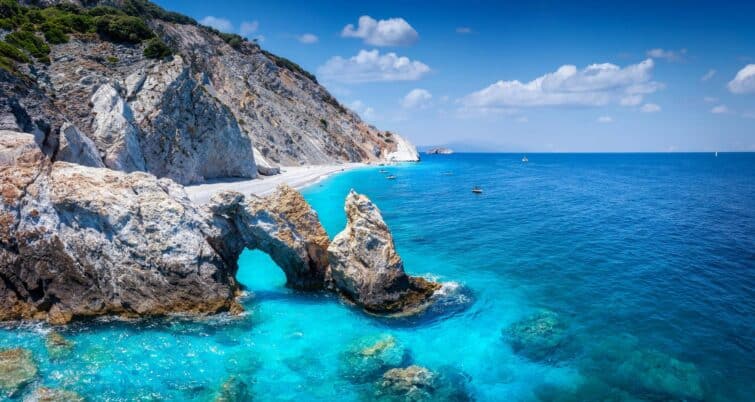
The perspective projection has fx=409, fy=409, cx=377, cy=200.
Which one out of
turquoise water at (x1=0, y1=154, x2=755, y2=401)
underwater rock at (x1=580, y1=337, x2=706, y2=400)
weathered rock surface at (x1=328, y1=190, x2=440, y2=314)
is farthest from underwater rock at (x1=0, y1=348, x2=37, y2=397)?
underwater rock at (x1=580, y1=337, x2=706, y2=400)

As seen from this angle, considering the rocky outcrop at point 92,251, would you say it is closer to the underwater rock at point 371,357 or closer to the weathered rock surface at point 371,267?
the weathered rock surface at point 371,267

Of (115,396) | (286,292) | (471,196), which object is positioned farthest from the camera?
(471,196)

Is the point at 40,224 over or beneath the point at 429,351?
over

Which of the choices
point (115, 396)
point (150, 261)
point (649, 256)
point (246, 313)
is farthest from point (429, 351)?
point (649, 256)

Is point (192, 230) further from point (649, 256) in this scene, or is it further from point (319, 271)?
point (649, 256)

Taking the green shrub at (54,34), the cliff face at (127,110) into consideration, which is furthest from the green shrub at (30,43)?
the green shrub at (54,34)

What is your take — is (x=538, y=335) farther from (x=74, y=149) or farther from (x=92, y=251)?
(x=74, y=149)
